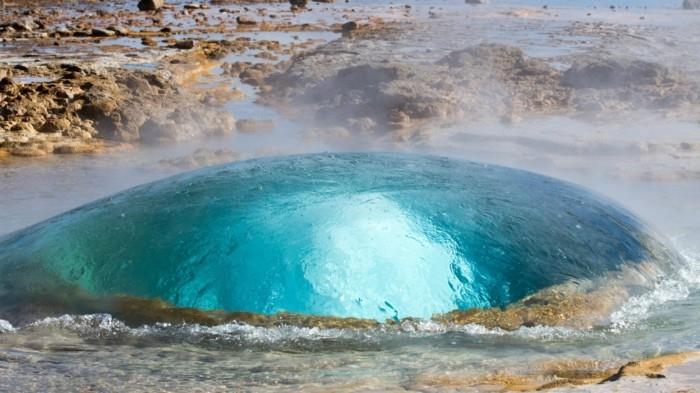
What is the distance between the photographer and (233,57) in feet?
43.8

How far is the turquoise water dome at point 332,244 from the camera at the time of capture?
314cm

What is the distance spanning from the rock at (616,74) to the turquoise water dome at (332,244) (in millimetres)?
5669

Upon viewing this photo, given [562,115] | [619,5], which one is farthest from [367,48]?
[619,5]

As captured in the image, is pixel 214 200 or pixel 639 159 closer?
pixel 214 200

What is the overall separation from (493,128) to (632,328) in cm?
483

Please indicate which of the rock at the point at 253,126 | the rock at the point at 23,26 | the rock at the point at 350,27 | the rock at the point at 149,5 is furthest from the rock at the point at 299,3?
the rock at the point at 253,126

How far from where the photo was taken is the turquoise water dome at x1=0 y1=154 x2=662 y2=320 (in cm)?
314

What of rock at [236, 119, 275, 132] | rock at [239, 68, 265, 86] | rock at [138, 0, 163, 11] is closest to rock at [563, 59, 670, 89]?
rock at [236, 119, 275, 132]

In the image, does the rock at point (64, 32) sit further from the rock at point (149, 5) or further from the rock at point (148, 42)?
the rock at point (149, 5)

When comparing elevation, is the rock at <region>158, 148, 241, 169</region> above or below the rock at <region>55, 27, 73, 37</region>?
below

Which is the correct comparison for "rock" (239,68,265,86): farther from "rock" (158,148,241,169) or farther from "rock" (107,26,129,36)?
"rock" (107,26,129,36)

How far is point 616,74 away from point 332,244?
22.0ft

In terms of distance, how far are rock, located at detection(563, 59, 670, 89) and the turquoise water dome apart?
5669 mm

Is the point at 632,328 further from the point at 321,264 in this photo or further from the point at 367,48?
the point at 367,48
